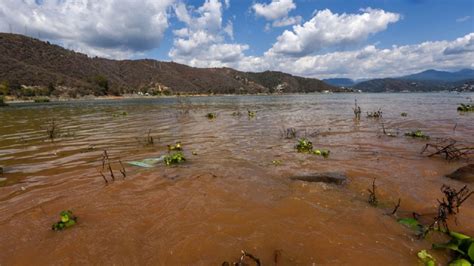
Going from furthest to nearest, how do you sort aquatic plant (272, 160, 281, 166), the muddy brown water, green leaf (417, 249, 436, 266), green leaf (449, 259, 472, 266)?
1. aquatic plant (272, 160, 281, 166)
2. the muddy brown water
3. green leaf (417, 249, 436, 266)
4. green leaf (449, 259, 472, 266)

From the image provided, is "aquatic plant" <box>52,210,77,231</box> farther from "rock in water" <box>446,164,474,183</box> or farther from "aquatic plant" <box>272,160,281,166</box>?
"rock in water" <box>446,164,474,183</box>

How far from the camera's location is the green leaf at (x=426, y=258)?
11.5 ft

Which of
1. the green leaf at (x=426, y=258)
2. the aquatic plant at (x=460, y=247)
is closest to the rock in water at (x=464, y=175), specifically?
the aquatic plant at (x=460, y=247)

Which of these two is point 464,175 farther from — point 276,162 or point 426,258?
point 276,162

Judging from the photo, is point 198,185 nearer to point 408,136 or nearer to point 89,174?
point 89,174

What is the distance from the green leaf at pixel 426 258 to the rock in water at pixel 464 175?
417 centimetres

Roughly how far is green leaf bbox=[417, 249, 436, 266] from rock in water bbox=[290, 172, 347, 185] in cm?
301

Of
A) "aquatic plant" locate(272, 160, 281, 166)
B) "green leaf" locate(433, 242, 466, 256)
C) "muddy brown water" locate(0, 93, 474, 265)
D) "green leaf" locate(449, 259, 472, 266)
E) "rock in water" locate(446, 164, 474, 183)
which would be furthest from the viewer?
"aquatic plant" locate(272, 160, 281, 166)

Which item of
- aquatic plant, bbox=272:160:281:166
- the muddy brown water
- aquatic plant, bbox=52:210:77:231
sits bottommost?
the muddy brown water

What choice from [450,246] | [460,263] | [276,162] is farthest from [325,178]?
[460,263]

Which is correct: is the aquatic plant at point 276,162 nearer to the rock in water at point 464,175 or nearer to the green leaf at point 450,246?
the rock in water at point 464,175

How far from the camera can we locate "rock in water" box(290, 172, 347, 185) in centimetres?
680

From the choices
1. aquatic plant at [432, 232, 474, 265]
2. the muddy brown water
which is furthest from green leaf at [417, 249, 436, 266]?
aquatic plant at [432, 232, 474, 265]

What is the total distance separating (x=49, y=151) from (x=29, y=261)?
29.0 feet
